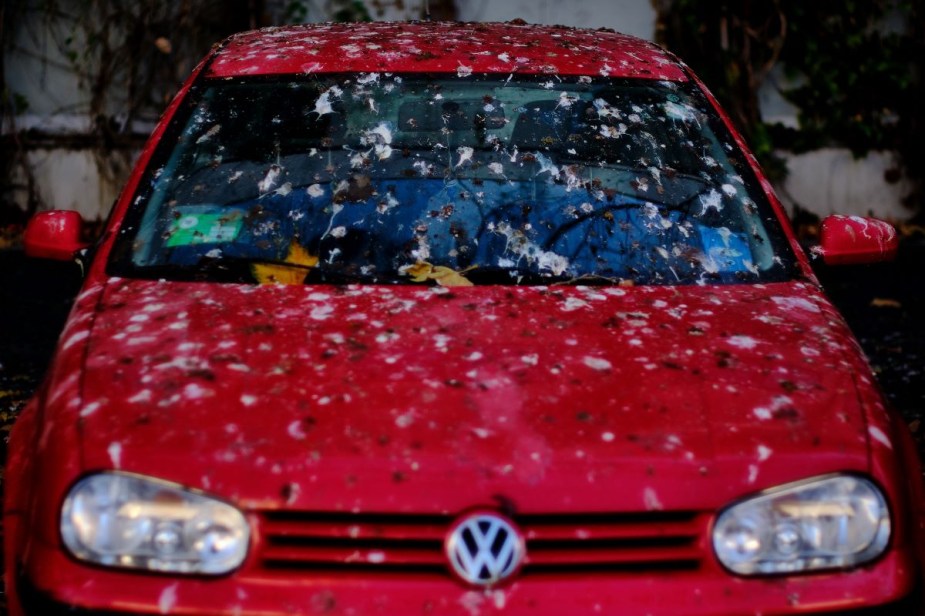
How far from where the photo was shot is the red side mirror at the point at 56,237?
341cm

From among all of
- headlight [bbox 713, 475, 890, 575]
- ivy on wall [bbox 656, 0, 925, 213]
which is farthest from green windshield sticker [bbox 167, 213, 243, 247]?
ivy on wall [bbox 656, 0, 925, 213]

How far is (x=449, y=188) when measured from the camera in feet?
10.7

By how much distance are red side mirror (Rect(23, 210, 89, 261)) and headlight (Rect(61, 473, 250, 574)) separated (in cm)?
139

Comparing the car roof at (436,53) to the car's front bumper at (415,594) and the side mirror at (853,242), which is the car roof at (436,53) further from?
the car's front bumper at (415,594)

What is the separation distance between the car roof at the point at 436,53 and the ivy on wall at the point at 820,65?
21.1ft

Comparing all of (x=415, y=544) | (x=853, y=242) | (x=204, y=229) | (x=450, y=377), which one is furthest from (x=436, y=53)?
(x=415, y=544)

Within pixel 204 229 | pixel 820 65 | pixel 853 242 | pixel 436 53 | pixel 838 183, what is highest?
pixel 436 53

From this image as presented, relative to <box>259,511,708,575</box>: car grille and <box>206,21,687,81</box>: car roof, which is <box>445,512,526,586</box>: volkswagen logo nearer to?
<box>259,511,708,575</box>: car grille

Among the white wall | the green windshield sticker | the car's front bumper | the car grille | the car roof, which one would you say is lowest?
the white wall

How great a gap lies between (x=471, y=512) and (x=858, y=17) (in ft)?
30.1

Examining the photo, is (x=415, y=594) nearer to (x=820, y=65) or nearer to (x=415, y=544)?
(x=415, y=544)

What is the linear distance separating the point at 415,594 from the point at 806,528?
0.72 m

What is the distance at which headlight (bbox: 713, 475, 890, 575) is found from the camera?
2195mm

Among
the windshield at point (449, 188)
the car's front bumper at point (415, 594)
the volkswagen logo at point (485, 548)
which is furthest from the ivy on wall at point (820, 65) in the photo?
the volkswagen logo at point (485, 548)
